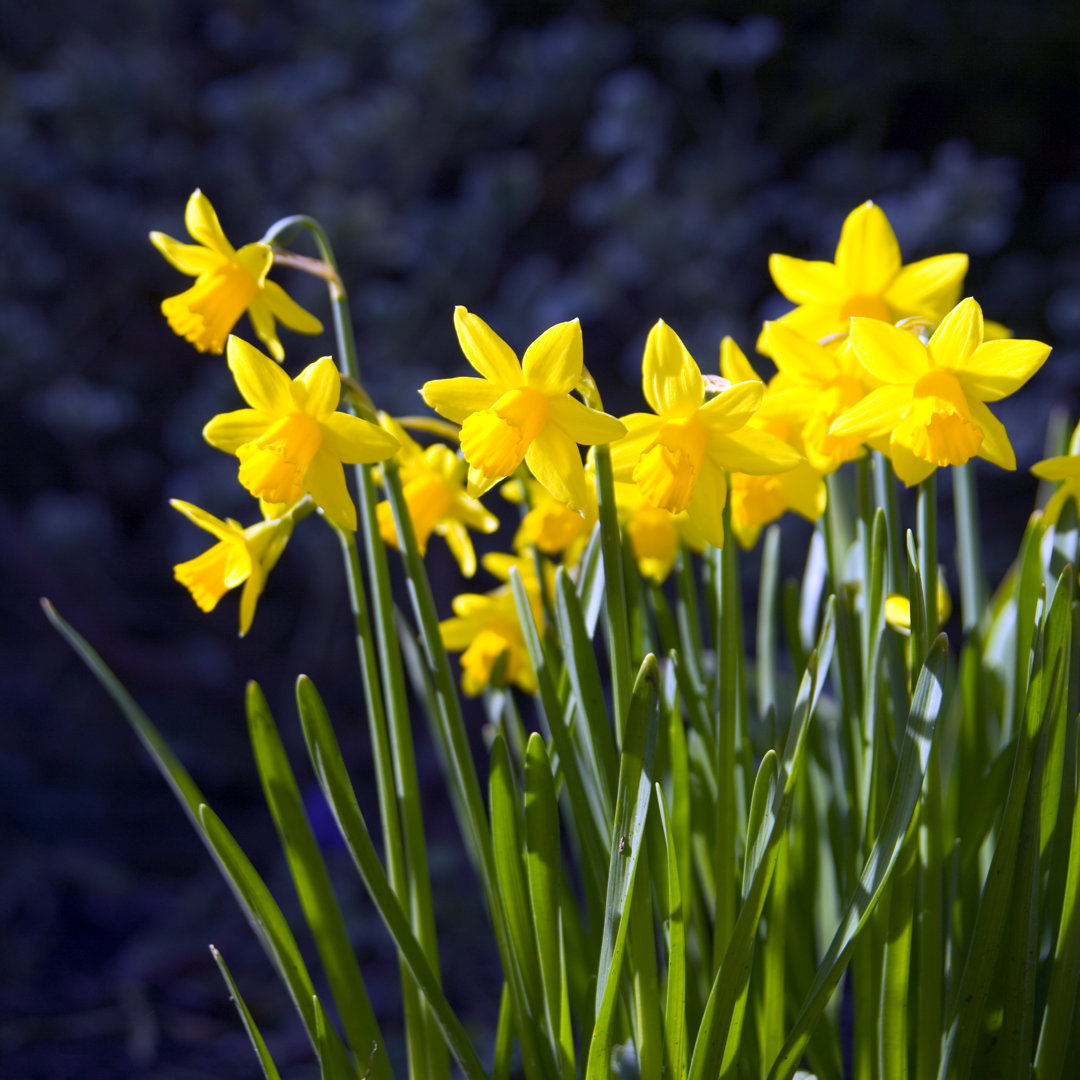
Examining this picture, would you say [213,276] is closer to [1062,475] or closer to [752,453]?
[752,453]

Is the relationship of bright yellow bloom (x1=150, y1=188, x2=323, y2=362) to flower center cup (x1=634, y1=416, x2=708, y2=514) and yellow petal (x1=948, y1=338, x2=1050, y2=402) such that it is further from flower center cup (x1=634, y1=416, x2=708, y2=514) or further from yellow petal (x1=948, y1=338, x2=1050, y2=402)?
yellow petal (x1=948, y1=338, x2=1050, y2=402)

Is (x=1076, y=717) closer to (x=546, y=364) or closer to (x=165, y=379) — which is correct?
(x=546, y=364)

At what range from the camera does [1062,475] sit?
67 cm

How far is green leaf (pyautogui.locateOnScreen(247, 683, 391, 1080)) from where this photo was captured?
28.6 inches

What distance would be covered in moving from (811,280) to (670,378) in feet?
0.64

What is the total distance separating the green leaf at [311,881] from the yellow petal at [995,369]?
1.71 feet

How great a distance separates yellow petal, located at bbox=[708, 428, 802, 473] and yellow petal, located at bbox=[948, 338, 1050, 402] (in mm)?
116

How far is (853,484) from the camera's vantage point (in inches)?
38.9

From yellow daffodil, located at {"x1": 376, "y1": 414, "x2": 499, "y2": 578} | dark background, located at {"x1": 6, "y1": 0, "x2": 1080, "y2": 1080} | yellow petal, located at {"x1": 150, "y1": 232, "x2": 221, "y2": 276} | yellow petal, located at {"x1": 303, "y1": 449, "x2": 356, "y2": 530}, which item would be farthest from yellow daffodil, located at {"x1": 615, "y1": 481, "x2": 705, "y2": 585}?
dark background, located at {"x1": 6, "y1": 0, "x2": 1080, "y2": 1080}

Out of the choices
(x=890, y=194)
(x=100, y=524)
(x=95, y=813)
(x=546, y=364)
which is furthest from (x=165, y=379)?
(x=546, y=364)

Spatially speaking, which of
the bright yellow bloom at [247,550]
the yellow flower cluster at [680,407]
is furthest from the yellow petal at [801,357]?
the bright yellow bloom at [247,550]


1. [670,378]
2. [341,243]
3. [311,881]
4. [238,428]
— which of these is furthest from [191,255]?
[341,243]

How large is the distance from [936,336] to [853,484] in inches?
15.6

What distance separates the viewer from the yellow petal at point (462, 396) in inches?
23.4
